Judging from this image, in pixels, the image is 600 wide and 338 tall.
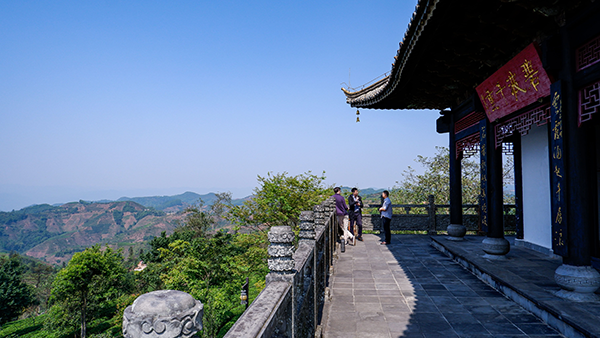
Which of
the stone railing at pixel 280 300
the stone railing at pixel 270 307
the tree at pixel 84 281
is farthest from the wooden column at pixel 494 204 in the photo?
the tree at pixel 84 281

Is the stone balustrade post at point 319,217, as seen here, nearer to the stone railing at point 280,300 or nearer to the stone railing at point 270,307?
the stone railing at point 270,307

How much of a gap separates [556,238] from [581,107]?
5.55 ft

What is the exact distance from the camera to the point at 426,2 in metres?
4.34

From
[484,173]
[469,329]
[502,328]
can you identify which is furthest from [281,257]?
[484,173]

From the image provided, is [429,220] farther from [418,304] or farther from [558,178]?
[558,178]

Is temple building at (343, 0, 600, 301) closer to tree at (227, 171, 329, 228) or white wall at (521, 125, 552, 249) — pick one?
white wall at (521, 125, 552, 249)

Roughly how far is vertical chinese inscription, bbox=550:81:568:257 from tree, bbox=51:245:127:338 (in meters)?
24.7

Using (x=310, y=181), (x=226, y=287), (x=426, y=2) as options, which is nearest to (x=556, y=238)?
(x=426, y=2)

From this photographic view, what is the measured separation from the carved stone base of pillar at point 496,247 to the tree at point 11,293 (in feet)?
150

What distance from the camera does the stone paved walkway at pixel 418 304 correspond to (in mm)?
3941

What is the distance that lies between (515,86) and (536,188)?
3495mm

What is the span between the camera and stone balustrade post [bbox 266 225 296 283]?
224 cm

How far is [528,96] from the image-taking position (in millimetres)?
5223

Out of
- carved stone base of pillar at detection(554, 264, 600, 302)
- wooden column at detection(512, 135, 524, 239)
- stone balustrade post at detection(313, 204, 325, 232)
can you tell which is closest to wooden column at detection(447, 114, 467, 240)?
wooden column at detection(512, 135, 524, 239)
